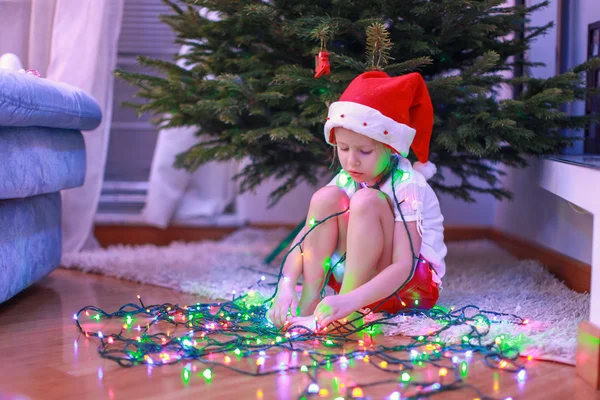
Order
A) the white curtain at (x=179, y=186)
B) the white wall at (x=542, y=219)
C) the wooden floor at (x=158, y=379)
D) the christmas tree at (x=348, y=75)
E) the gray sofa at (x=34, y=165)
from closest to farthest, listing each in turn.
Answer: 1. the wooden floor at (x=158, y=379)
2. the gray sofa at (x=34, y=165)
3. the christmas tree at (x=348, y=75)
4. the white wall at (x=542, y=219)
5. the white curtain at (x=179, y=186)

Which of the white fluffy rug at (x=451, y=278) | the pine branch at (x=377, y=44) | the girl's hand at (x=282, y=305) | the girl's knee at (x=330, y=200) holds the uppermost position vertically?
the pine branch at (x=377, y=44)

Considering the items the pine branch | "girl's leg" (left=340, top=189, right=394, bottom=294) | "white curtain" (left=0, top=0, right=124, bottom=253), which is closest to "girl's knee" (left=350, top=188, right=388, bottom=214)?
"girl's leg" (left=340, top=189, right=394, bottom=294)

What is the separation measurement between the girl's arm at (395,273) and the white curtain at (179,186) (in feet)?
4.33

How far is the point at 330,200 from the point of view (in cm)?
138

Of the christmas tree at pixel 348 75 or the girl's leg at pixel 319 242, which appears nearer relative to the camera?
the girl's leg at pixel 319 242

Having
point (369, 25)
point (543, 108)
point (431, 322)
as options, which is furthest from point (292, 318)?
point (543, 108)

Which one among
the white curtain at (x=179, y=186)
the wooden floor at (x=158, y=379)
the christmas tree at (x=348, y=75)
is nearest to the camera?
the wooden floor at (x=158, y=379)

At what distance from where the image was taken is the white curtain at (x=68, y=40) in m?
2.26

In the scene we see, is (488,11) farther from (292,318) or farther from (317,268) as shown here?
(292,318)

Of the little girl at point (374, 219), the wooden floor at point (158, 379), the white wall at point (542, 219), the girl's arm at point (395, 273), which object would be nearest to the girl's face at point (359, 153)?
the little girl at point (374, 219)

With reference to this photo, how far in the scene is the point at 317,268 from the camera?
1.38m

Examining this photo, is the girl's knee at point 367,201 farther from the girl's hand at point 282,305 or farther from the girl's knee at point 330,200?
the girl's hand at point 282,305

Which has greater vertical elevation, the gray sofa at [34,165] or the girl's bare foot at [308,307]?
the gray sofa at [34,165]

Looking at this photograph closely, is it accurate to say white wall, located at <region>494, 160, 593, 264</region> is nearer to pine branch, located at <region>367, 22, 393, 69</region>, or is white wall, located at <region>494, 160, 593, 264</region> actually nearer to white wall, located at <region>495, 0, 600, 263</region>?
white wall, located at <region>495, 0, 600, 263</region>
